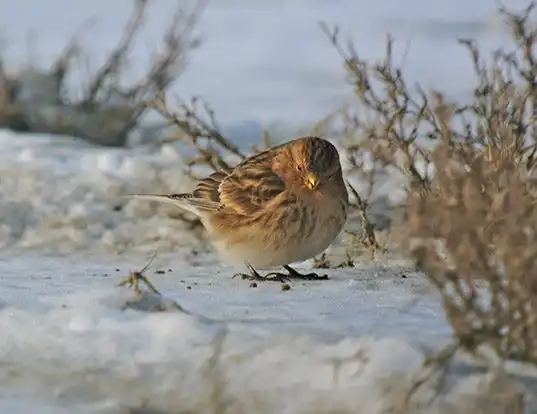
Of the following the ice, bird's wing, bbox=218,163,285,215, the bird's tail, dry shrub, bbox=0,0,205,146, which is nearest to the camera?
the ice

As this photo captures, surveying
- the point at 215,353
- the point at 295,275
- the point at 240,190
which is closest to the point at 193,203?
the point at 240,190

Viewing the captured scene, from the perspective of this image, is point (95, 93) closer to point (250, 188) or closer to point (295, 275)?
point (250, 188)

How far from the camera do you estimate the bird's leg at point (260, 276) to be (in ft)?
17.6

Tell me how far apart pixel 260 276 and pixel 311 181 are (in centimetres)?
47

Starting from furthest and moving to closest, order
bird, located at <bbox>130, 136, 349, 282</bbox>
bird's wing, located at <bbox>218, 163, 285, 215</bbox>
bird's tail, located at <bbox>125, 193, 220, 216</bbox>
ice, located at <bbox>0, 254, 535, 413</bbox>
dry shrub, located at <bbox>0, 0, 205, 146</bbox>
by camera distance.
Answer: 1. dry shrub, located at <bbox>0, 0, 205, 146</bbox>
2. bird's tail, located at <bbox>125, 193, 220, 216</bbox>
3. bird's wing, located at <bbox>218, 163, 285, 215</bbox>
4. bird, located at <bbox>130, 136, 349, 282</bbox>
5. ice, located at <bbox>0, 254, 535, 413</bbox>

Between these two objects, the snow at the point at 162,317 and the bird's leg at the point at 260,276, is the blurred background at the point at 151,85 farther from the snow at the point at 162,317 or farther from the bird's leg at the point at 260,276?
the bird's leg at the point at 260,276

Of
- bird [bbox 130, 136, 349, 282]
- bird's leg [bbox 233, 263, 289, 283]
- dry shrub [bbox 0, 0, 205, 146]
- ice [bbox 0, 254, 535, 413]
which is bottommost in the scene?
ice [bbox 0, 254, 535, 413]

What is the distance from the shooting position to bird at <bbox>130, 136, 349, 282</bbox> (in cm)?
530

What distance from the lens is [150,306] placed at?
4211 mm

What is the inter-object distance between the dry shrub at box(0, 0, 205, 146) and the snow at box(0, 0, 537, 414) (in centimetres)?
41

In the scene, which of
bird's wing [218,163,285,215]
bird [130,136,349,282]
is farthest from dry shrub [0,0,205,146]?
bird [130,136,349,282]

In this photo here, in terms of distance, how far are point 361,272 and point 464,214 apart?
2.16m

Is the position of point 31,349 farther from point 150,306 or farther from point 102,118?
point 102,118

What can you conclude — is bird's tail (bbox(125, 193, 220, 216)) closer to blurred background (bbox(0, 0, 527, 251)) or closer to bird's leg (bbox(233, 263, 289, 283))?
bird's leg (bbox(233, 263, 289, 283))
